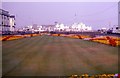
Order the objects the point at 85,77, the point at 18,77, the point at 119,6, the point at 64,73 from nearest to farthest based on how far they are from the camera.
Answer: the point at 85,77 < the point at 18,77 < the point at 64,73 < the point at 119,6

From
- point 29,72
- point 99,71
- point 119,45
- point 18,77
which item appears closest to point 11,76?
point 18,77

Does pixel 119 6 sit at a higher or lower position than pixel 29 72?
higher

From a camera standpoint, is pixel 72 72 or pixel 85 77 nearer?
pixel 85 77

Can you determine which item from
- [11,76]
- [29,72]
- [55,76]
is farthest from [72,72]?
[11,76]

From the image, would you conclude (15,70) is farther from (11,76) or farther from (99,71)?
(99,71)

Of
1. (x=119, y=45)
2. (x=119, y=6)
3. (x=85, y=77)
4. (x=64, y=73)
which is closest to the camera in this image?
(x=85, y=77)

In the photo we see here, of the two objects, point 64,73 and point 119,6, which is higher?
point 119,6

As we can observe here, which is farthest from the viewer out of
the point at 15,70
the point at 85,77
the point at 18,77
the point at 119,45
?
the point at 119,45

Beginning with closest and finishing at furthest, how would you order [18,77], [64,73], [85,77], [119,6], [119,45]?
[85,77] < [18,77] < [64,73] < [119,45] < [119,6]

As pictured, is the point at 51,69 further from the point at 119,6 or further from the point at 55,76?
the point at 119,6
